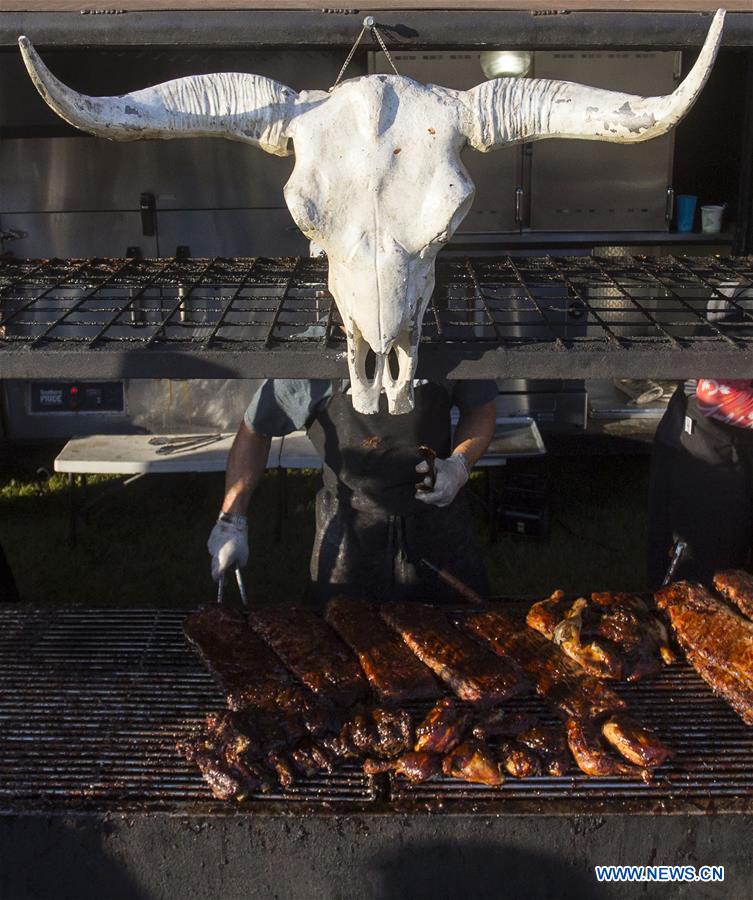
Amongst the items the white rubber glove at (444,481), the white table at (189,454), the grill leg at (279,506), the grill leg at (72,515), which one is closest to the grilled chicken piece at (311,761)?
the white rubber glove at (444,481)

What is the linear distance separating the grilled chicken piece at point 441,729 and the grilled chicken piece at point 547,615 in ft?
2.27

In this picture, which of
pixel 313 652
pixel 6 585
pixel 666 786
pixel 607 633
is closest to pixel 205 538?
pixel 6 585

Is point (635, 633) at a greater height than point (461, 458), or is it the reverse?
point (461, 458)

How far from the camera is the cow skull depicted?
9.46ft

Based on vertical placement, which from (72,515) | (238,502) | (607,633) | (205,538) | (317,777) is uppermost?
(238,502)

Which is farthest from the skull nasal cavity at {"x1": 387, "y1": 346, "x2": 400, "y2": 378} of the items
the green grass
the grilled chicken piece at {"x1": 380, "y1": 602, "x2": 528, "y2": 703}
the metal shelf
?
the green grass

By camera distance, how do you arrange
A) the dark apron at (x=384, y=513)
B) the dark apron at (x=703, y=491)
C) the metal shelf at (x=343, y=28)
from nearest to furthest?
the metal shelf at (x=343, y=28) → the dark apron at (x=384, y=513) → the dark apron at (x=703, y=491)

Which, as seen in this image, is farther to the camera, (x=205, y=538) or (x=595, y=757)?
(x=205, y=538)

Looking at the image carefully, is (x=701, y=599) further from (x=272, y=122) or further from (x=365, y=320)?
(x=272, y=122)

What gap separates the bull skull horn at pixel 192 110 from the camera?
2730 mm

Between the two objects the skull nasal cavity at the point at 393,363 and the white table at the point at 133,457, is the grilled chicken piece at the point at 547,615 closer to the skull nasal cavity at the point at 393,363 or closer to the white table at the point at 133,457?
the skull nasal cavity at the point at 393,363

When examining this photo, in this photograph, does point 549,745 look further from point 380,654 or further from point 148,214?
point 148,214

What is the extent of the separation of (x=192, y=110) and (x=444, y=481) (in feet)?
6.93

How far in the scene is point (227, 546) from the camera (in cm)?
441
